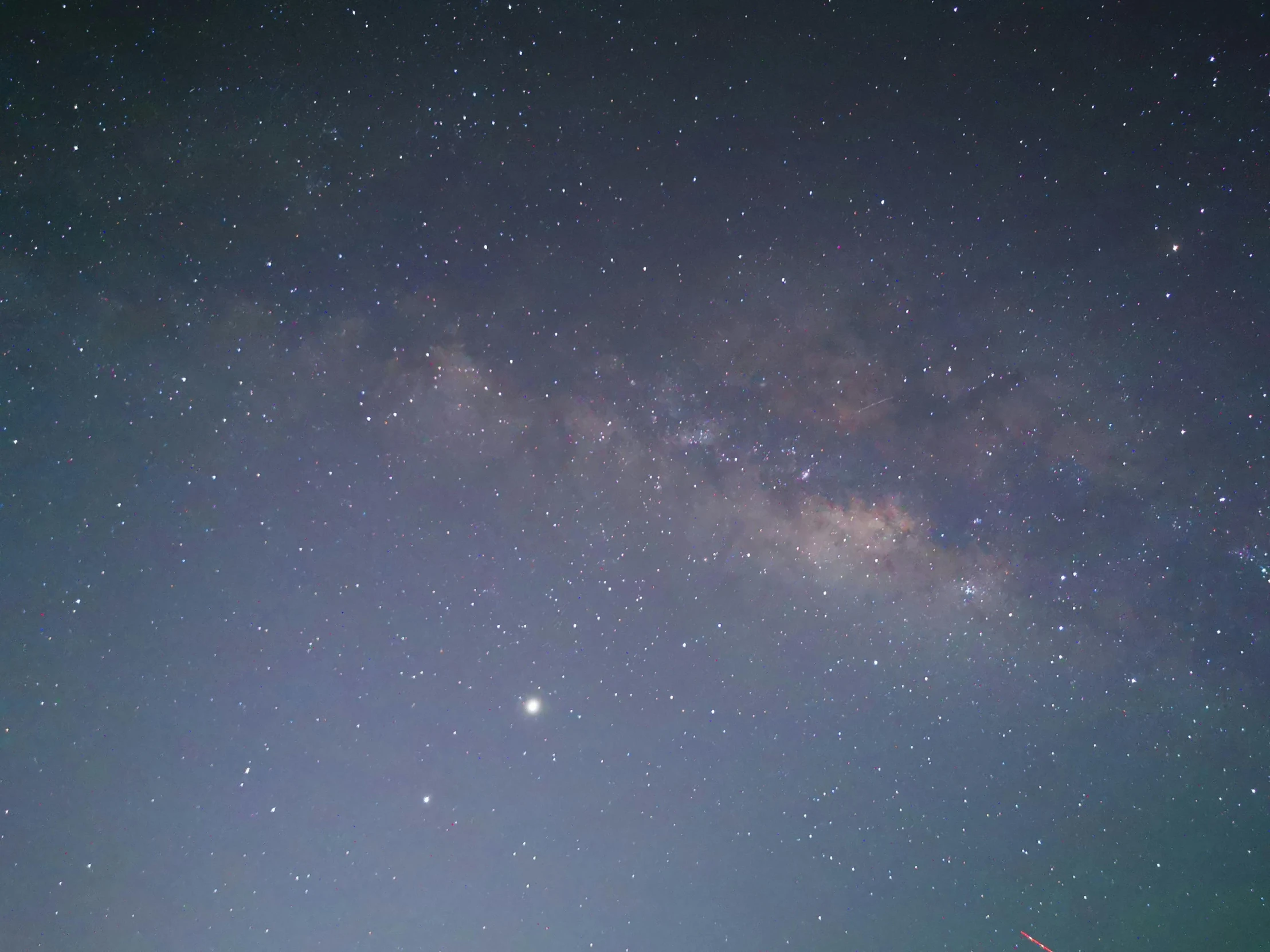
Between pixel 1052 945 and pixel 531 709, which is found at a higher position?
pixel 531 709

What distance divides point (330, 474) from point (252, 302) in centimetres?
91

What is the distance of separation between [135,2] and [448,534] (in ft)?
9.03

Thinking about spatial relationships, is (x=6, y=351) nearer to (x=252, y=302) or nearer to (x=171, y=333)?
(x=171, y=333)

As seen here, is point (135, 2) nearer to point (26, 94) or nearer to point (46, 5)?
point (46, 5)

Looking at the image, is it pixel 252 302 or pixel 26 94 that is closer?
pixel 26 94

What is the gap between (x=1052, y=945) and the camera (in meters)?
4.82

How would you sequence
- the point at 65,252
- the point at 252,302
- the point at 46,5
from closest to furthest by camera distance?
1. the point at 46,5
2. the point at 65,252
3. the point at 252,302

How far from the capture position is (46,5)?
10.5 feet

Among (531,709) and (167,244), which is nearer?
(167,244)

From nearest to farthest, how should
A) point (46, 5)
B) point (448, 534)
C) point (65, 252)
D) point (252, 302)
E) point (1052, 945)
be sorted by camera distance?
1. point (46, 5)
2. point (65, 252)
3. point (252, 302)
4. point (448, 534)
5. point (1052, 945)

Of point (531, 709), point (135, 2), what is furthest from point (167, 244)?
point (531, 709)

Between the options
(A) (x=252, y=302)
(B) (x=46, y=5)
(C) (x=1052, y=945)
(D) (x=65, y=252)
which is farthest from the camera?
(C) (x=1052, y=945)

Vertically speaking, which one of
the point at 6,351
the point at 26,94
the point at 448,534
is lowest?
the point at 448,534

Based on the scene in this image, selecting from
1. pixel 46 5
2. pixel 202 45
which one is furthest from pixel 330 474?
pixel 46 5
